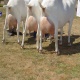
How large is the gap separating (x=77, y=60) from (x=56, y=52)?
24.7 inches

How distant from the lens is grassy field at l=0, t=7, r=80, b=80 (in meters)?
5.32

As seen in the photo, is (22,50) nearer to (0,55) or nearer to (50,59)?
(0,55)

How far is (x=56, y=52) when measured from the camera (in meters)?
6.58

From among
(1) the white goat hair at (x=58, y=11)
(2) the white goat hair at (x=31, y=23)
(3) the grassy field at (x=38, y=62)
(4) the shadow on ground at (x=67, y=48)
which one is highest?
(1) the white goat hair at (x=58, y=11)

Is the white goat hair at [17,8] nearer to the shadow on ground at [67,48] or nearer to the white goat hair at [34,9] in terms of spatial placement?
the white goat hair at [34,9]

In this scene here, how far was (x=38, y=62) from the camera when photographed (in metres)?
6.14

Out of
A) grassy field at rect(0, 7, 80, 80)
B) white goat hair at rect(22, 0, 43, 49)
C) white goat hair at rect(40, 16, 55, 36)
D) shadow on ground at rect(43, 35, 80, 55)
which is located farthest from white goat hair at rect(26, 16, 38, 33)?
shadow on ground at rect(43, 35, 80, 55)

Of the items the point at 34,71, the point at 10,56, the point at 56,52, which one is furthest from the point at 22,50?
the point at 34,71

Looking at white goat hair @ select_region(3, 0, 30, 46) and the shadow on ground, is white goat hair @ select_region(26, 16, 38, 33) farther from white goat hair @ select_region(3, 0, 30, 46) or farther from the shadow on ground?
the shadow on ground

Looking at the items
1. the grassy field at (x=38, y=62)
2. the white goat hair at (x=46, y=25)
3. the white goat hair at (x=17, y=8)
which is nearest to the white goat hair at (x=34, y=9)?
the white goat hair at (x=46, y=25)

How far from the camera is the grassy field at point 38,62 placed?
5320 mm

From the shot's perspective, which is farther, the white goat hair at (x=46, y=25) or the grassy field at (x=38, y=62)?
the white goat hair at (x=46, y=25)

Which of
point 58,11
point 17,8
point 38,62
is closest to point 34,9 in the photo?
point 58,11

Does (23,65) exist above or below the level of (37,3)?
below
